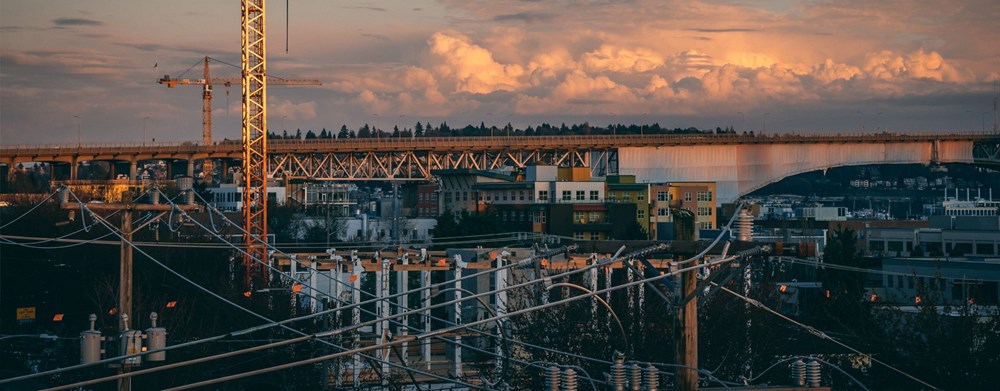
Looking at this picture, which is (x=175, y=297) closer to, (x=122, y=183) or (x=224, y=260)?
(x=224, y=260)

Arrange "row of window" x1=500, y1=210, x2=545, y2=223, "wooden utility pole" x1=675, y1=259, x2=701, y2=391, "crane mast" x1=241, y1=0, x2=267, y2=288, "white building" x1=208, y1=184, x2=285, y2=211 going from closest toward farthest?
1. "wooden utility pole" x1=675, y1=259, x2=701, y2=391
2. "crane mast" x1=241, y1=0, x2=267, y2=288
3. "row of window" x1=500, y1=210, x2=545, y2=223
4. "white building" x1=208, y1=184, x2=285, y2=211

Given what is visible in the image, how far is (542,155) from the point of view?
128250 millimetres

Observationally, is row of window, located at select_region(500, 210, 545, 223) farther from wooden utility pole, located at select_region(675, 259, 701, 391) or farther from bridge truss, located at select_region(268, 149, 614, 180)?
wooden utility pole, located at select_region(675, 259, 701, 391)

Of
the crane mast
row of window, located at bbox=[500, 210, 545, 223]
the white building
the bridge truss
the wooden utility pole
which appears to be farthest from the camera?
the bridge truss

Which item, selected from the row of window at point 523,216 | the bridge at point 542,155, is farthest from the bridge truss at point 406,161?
the row of window at point 523,216

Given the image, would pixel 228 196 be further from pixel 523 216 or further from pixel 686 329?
pixel 686 329

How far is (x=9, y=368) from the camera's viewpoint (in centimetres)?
4659

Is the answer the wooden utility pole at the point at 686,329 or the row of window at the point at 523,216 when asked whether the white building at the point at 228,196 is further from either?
the wooden utility pole at the point at 686,329

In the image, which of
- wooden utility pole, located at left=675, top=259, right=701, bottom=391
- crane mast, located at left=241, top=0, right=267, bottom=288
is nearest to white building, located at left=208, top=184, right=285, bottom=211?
crane mast, located at left=241, top=0, right=267, bottom=288

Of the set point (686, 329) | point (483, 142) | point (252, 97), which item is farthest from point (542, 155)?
point (686, 329)

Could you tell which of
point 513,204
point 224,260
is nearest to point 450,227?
point 513,204

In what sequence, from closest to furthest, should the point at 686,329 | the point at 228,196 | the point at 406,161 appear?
the point at 686,329 < the point at 228,196 < the point at 406,161

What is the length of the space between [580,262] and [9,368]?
20.7 meters

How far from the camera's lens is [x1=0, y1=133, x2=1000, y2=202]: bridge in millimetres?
125438
